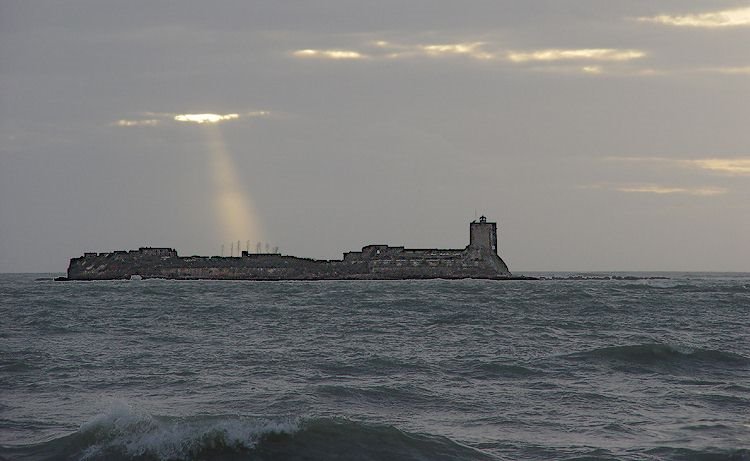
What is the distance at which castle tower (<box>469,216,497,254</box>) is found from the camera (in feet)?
336

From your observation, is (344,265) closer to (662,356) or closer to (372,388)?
(662,356)

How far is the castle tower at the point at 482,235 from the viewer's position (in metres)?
102

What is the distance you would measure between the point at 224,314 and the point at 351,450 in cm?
2569

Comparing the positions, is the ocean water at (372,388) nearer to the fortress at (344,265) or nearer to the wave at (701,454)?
the wave at (701,454)

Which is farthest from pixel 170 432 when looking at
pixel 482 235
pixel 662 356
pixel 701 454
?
pixel 482 235

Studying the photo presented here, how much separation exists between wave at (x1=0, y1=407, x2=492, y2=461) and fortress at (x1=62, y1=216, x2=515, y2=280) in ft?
294

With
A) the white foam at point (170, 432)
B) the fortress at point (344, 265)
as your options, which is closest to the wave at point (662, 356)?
the white foam at point (170, 432)

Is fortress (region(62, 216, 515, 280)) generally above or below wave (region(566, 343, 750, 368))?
above

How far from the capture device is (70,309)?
39.2m

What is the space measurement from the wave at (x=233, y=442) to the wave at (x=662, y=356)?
10601 mm

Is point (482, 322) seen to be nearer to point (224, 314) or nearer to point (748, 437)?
point (224, 314)

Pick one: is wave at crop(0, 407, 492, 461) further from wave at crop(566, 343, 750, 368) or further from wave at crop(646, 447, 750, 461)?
wave at crop(566, 343, 750, 368)

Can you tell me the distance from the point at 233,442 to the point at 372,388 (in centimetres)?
554

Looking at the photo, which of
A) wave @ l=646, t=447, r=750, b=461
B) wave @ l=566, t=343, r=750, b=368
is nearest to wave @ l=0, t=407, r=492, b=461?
wave @ l=646, t=447, r=750, b=461
